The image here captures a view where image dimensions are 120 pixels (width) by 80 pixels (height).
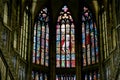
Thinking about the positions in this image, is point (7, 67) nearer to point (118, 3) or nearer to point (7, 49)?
point (7, 49)

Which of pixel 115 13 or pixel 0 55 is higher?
pixel 115 13

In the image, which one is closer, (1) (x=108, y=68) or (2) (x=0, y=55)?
(2) (x=0, y=55)

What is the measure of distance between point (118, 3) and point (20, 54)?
13.1 m

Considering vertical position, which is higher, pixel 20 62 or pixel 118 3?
pixel 118 3

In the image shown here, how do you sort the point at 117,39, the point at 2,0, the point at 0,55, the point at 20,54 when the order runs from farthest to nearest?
the point at 20,54 → the point at 117,39 → the point at 2,0 → the point at 0,55

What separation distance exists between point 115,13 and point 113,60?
5.44 metres

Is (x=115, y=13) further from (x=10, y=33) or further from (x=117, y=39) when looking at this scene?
(x=10, y=33)

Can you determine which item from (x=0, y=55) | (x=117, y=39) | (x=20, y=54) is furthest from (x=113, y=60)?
(x=0, y=55)

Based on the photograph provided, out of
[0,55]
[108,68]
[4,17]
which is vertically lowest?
[108,68]

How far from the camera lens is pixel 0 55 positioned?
3944 centimetres

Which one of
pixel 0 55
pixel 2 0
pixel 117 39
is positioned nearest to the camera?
pixel 0 55

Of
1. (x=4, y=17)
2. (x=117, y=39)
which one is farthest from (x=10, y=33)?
(x=117, y=39)

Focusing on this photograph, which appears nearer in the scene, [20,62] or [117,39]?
[117,39]

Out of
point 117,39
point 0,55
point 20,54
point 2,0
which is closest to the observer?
point 0,55
